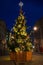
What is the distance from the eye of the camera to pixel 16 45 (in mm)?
25953

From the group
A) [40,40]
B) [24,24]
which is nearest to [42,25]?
[40,40]

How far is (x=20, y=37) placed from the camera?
2589 cm

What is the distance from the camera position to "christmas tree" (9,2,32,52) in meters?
25.7

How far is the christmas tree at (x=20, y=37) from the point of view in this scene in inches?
1010

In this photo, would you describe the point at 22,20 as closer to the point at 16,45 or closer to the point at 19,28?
the point at 19,28

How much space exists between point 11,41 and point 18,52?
1.81 meters

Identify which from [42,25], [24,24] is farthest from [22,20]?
[42,25]

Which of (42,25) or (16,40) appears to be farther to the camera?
(42,25)

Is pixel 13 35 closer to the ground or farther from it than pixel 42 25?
closer to the ground

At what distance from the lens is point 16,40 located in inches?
1025

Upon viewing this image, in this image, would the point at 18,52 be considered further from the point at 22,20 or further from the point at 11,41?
the point at 22,20

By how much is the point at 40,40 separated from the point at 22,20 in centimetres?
3722

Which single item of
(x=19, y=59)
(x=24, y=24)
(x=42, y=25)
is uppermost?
(x=42, y=25)

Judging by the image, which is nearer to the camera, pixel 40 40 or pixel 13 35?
pixel 13 35
